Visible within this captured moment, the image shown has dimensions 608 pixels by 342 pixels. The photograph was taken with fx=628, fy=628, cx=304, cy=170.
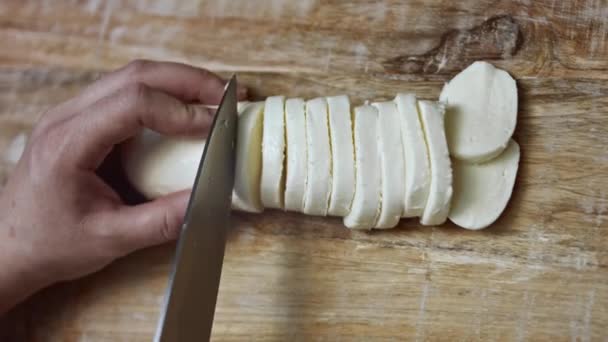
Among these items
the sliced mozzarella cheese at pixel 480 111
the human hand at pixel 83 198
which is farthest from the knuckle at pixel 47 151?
the sliced mozzarella cheese at pixel 480 111

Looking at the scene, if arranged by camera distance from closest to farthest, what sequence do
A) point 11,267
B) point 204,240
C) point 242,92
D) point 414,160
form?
point 204,240
point 414,160
point 11,267
point 242,92

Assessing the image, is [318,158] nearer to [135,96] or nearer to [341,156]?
[341,156]

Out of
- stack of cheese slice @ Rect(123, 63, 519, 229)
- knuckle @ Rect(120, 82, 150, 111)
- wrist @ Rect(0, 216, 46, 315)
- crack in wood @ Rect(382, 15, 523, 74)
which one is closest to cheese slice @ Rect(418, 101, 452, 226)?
stack of cheese slice @ Rect(123, 63, 519, 229)

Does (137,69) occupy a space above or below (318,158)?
above

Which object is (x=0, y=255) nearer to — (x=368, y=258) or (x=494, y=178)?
(x=368, y=258)

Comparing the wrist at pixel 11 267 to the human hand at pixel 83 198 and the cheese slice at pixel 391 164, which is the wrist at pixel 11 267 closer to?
the human hand at pixel 83 198

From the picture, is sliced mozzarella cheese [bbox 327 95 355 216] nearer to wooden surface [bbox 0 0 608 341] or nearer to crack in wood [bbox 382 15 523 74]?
wooden surface [bbox 0 0 608 341]

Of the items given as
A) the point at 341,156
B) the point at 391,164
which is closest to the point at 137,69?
the point at 341,156
